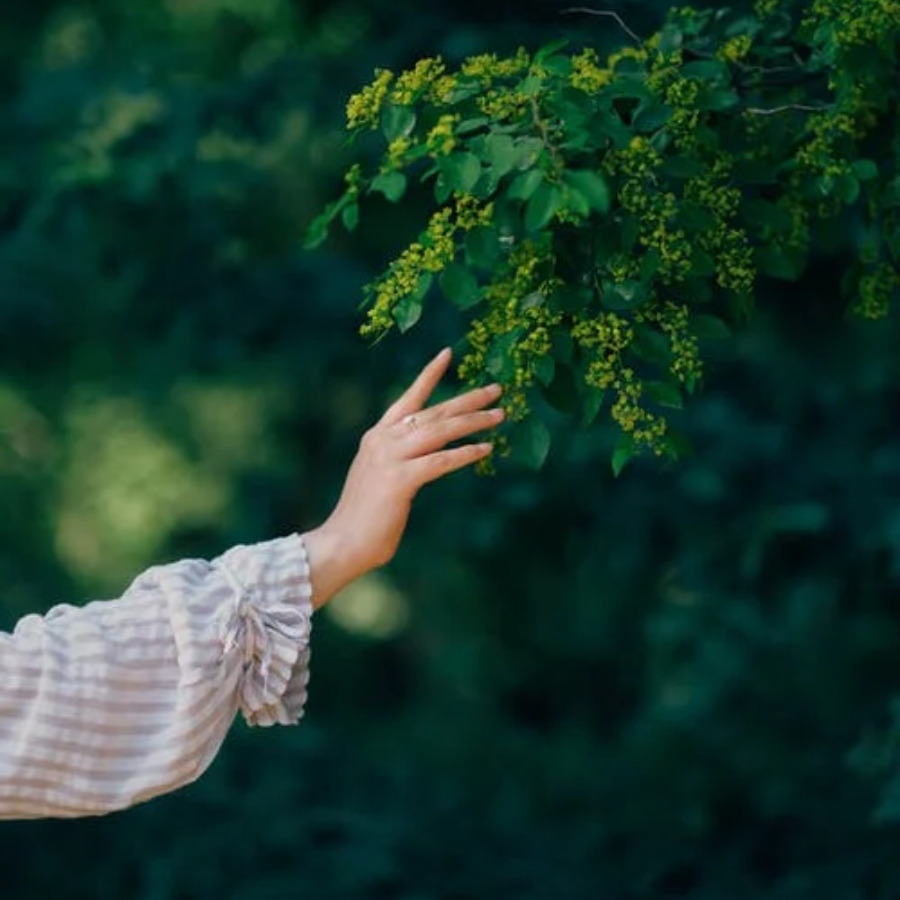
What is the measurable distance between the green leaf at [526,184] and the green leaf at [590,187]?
0.02 metres

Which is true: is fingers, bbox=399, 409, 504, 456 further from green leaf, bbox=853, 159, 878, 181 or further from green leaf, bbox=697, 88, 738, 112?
green leaf, bbox=853, 159, 878, 181

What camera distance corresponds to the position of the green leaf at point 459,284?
6.03 ft

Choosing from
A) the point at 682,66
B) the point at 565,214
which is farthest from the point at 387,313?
the point at 682,66

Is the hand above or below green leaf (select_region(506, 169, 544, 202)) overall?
below

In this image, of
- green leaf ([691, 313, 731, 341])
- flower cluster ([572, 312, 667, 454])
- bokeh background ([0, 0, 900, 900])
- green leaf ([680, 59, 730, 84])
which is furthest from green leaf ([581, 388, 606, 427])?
bokeh background ([0, 0, 900, 900])

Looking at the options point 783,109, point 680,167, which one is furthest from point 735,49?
point 680,167

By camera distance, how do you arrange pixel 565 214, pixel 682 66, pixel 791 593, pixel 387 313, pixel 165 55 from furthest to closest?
pixel 165 55, pixel 791 593, pixel 682 66, pixel 387 313, pixel 565 214

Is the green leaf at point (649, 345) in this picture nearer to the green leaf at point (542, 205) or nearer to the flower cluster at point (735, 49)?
the green leaf at point (542, 205)

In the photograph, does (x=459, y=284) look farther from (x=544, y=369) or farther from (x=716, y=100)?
(x=716, y=100)

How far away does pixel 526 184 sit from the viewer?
5.34 feet

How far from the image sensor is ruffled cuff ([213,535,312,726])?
A: 5.34 ft

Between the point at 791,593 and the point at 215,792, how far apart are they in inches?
53.0

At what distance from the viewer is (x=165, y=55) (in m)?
4.97

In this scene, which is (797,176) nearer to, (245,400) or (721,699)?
(721,699)
